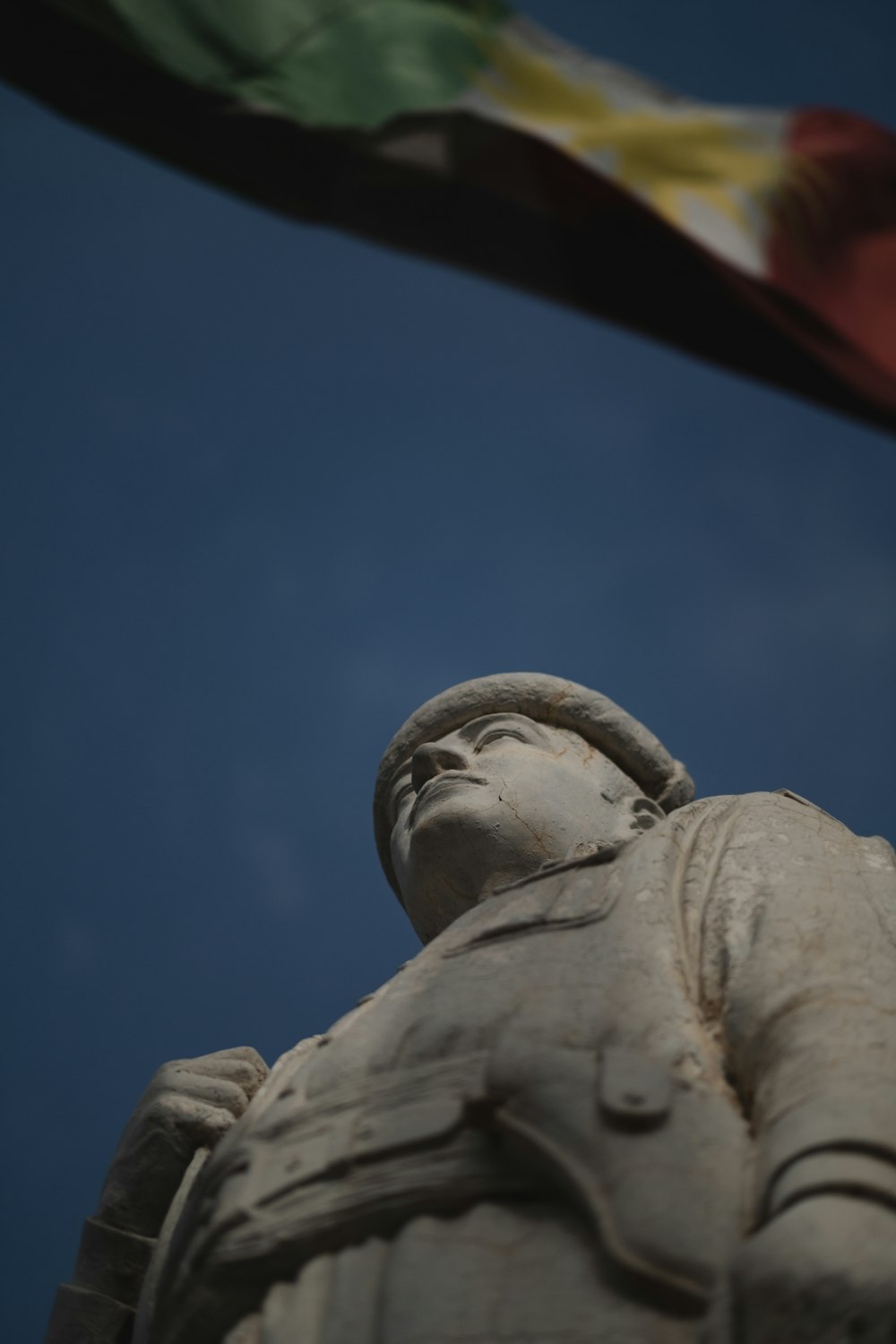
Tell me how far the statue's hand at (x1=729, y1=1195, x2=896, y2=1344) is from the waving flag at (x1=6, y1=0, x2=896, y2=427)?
6.62 ft

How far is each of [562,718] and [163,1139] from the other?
2.17m

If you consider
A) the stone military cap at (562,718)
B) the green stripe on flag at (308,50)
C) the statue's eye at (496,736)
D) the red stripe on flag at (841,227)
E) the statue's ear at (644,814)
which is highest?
the green stripe on flag at (308,50)

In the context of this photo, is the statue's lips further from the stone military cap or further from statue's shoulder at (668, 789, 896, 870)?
statue's shoulder at (668, 789, 896, 870)

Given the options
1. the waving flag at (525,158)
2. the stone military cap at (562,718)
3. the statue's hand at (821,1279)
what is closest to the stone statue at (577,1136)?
the statue's hand at (821,1279)

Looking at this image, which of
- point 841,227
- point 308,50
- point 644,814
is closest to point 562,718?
point 644,814

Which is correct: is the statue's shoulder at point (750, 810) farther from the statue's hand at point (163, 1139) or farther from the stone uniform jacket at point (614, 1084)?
the statue's hand at point (163, 1139)

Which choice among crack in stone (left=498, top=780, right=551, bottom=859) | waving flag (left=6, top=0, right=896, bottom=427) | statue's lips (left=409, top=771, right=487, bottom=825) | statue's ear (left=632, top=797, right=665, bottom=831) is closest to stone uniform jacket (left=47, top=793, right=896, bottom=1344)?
crack in stone (left=498, top=780, right=551, bottom=859)

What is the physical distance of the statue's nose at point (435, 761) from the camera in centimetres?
468

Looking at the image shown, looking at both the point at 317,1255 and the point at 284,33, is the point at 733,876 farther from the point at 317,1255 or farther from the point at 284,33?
the point at 284,33

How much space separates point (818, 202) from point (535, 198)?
0.76 m

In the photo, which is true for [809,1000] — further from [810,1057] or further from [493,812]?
[493,812]

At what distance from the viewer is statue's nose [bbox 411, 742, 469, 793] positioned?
4.68m

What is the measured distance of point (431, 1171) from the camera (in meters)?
2.64

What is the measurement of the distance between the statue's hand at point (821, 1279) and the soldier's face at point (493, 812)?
1930 millimetres
